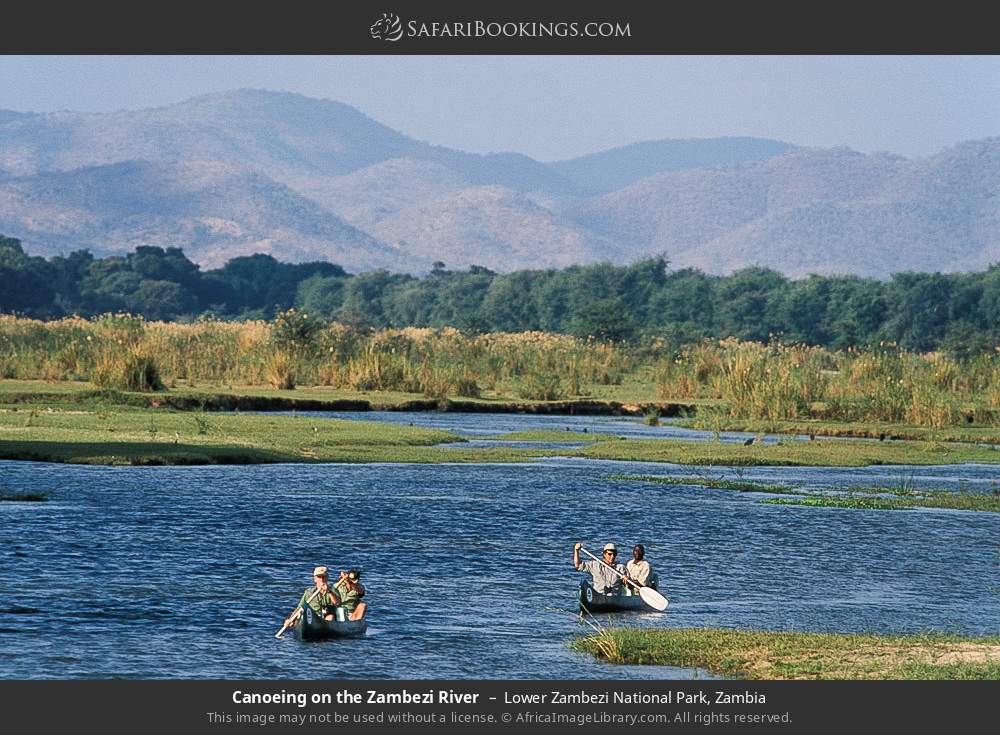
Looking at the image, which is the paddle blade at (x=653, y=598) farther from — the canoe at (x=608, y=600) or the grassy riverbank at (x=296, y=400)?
the grassy riverbank at (x=296, y=400)

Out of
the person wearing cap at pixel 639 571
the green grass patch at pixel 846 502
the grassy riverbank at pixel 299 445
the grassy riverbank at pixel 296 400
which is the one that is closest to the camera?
the person wearing cap at pixel 639 571

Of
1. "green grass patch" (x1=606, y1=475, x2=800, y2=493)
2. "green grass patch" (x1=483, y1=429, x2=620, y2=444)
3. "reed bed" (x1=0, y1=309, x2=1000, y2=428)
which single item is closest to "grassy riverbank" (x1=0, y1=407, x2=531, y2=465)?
"green grass patch" (x1=483, y1=429, x2=620, y2=444)

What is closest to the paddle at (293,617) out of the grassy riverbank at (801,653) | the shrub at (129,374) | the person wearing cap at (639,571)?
the grassy riverbank at (801,653)

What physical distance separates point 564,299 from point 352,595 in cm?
11486

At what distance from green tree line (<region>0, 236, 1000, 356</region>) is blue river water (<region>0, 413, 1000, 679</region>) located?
53.1 meters

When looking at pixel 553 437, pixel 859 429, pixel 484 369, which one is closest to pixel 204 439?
pixel 553 437

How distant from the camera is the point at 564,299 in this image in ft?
442

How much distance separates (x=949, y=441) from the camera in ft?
151

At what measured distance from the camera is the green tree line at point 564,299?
108 metres

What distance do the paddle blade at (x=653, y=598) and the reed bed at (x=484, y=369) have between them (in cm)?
2932

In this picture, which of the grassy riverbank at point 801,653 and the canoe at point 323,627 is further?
the canoe at point 323,627

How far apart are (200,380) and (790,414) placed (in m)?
19.7

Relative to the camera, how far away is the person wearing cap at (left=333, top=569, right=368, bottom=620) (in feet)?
66.4

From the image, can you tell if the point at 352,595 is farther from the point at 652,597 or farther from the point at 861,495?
the point at 861,495
